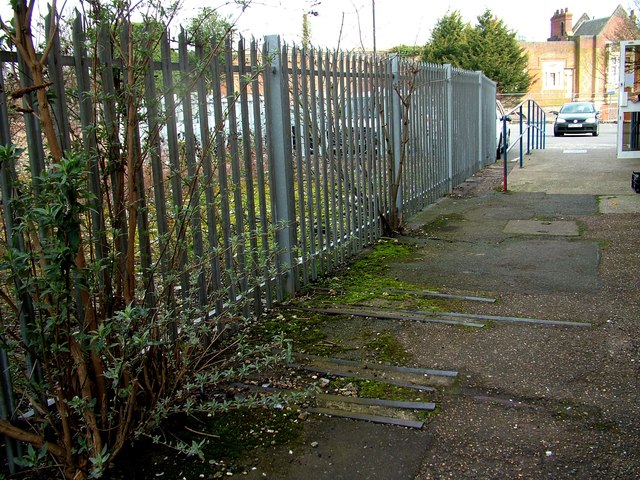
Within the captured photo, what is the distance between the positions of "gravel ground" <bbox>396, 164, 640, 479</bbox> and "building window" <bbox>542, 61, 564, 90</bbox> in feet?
171

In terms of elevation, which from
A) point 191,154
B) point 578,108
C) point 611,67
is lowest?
point 191,154

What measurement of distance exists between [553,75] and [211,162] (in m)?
55.4

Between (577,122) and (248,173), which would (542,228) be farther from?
(577,122)

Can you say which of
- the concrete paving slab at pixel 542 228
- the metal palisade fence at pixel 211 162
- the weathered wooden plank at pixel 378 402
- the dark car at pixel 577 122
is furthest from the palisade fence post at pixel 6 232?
the dark car at pixel 577 122

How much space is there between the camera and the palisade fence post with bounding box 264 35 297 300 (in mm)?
5469

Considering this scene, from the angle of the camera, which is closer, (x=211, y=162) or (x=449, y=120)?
(x=211, y=162)

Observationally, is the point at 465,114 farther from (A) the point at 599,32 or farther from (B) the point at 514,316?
(A) the point at 599,32

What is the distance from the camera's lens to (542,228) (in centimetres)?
859

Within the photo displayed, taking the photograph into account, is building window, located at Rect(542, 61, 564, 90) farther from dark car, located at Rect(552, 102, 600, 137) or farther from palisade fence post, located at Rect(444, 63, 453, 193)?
palisade fence post, located at Rect(444, 63, 453, 193)

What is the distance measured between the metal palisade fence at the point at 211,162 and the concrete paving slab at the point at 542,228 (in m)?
1.48

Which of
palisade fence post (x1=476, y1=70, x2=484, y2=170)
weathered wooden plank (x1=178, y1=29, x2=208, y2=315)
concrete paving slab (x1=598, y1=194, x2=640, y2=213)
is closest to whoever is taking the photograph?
weathered wooden plank (x1=178, y1=29, x2=208, y2=315)

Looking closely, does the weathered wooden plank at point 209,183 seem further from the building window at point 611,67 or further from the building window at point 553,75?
the building window at point 553,75

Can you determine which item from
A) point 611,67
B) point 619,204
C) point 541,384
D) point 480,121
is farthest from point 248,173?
point 611,67

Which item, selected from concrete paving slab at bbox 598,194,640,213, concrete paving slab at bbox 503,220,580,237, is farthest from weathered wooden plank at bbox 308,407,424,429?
concrete paving slab at bbox 598,194,640,213
